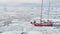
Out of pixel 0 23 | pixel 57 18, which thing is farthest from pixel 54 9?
pixel 0 23

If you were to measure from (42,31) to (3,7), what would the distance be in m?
0.75

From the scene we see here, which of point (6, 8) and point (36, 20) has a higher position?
point (6, 8)

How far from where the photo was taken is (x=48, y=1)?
2049 mm

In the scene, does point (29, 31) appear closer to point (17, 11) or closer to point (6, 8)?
point (17, 11)

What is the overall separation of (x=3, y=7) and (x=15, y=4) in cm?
20

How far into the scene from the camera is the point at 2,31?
1966 millimetres

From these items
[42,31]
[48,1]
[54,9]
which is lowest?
[42,31]

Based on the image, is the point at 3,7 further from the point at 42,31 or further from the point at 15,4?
the point at 42,31

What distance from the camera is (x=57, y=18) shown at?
2.07 metres

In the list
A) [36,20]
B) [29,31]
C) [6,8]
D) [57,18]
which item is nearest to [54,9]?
[57,18]

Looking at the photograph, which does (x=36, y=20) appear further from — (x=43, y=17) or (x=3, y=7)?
(x=3, y=7)

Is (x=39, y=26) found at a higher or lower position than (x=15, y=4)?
lower

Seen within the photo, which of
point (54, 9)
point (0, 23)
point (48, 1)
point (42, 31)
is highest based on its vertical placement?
point (48, 1)

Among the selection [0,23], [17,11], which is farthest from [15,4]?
[0,23]
